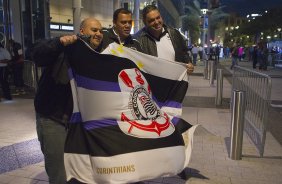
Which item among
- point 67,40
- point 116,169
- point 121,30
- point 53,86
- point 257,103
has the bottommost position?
point 116,169

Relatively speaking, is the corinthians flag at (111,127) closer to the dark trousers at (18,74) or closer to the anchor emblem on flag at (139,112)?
the anchor emblem on flag at (139,112)

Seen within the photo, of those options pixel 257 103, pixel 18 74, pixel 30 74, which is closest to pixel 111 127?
pixel 257 103

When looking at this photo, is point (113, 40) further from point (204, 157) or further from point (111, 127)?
point (204, 157)

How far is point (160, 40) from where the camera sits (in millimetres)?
4055

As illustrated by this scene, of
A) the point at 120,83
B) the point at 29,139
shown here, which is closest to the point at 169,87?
the point at 120,83

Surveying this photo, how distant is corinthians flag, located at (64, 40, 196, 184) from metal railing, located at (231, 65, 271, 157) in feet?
7.83

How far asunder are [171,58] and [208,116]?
4.14 m

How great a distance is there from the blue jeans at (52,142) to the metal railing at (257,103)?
3.01 m

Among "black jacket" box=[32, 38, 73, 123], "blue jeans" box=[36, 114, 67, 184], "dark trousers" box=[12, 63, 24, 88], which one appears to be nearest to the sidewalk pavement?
"blue jeans" box=[36, 114, 67, 184]

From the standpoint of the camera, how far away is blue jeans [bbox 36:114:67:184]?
2914mm

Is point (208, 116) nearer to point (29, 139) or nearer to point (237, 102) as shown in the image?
point (237, 102)

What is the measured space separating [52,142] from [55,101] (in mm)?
338

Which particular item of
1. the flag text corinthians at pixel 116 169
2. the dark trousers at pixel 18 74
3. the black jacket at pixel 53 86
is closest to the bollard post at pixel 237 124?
the flag text corinthians at pixel 116 169

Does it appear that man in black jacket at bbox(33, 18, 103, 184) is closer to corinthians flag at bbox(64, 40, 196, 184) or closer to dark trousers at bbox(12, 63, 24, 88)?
corinthians flag at bbox(64, 40, 196, 184)
